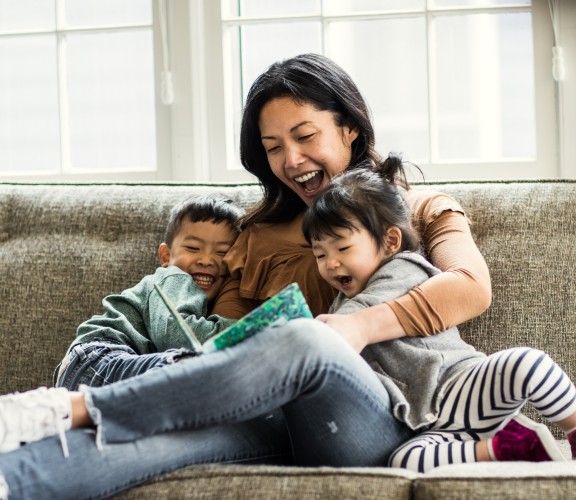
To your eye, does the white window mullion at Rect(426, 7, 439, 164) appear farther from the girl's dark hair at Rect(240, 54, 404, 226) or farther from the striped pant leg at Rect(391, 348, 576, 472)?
the striped pant leg at Rect(391, 348, 576, 472)

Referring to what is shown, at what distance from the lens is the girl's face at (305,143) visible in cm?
207

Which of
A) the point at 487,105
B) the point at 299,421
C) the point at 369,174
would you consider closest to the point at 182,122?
the point at 487,105

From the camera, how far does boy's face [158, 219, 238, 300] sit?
2131 millimetres

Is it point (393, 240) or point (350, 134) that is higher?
point (350, 134)

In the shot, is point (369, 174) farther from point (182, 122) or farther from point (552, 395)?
point (182, 122)

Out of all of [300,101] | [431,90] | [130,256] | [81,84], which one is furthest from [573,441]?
[81,84]

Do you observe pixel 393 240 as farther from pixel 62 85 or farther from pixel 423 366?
pixel 62 85

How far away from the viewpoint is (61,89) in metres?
3.04

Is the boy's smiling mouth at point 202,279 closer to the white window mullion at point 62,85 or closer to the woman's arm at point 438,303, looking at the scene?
the woman's arm at point 438,303

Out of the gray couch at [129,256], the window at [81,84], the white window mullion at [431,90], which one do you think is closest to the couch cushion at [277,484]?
the gray couch at [129,256]

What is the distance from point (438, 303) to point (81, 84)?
1.72 metres

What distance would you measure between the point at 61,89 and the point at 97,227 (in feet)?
2.97

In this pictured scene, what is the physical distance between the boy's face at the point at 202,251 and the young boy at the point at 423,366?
32cm

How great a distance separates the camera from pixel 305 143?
81.8 inches
